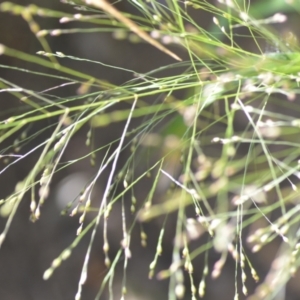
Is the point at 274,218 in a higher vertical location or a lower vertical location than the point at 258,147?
lower

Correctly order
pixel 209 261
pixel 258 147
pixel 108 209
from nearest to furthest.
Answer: pixel 108 209 < pixel 258 147 < pixel 209 261

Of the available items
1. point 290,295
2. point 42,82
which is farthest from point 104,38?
point 290,295

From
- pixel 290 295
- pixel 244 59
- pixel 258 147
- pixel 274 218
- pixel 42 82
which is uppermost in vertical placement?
pixel 244 59

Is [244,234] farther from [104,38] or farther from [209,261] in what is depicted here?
[104,38]

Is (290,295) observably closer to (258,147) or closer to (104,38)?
(258,147)

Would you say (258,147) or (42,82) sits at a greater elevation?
(42,82)

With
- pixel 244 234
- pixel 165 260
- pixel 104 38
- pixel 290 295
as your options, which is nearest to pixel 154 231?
pixel 165 260

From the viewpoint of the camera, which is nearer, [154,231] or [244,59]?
[244,59]

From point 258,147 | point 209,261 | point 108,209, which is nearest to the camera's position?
point 108,209

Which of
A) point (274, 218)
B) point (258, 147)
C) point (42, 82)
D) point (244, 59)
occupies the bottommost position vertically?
point (274, 218)

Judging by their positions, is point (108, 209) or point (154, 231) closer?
point (108, 209)
